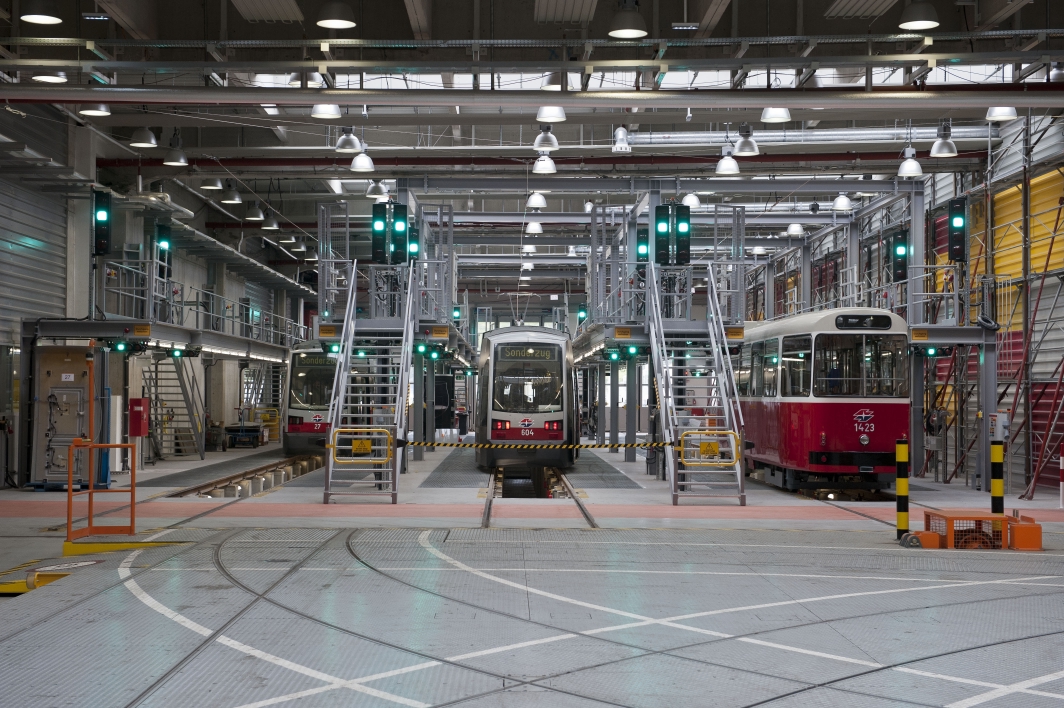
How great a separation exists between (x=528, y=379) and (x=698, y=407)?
6.22 m

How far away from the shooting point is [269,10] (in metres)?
13.4

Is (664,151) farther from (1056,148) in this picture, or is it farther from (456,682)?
(456,682)

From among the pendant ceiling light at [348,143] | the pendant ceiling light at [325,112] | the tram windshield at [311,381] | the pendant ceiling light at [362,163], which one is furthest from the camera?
the tram windshield at [311,381]

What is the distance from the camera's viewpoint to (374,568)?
440 inches

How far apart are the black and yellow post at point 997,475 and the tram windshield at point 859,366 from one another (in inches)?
236

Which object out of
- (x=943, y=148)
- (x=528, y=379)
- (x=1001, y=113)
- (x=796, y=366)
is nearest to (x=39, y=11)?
(x=796, y=366)

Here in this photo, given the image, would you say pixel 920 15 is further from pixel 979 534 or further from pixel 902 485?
pixel 979 534

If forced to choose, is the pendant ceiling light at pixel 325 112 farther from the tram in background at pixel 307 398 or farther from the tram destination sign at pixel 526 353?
the tram in background at pixel 307 398

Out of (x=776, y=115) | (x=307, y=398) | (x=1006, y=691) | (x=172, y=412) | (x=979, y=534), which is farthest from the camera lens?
(x=172, y=412)

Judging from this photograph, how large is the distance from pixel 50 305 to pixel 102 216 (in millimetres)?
2221

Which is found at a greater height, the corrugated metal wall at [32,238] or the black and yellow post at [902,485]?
the corrugated metal wall at [32,238]

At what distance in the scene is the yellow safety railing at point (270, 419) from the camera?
42116mm

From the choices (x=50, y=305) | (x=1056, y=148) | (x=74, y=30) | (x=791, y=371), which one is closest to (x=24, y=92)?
(x=74, y=30)

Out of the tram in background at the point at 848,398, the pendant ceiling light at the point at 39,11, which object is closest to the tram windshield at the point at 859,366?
the tram in background at the point at 848,398
